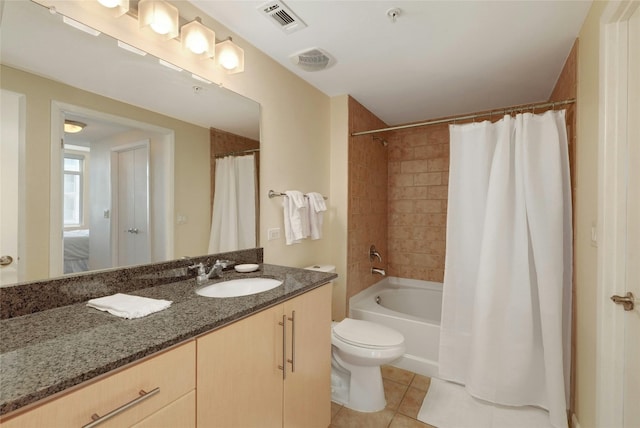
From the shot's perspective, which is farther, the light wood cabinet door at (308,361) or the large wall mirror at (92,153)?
the light wood cabinet door at (308,361)

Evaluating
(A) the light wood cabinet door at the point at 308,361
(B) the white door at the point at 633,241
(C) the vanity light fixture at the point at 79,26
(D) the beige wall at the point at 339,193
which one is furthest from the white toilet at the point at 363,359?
(C) the vanity light fixture at the point at 79,26

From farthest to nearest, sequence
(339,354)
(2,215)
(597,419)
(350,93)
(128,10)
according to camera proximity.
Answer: (350,93) → (339,354) → (597,419) → (128,10) → (2,215)

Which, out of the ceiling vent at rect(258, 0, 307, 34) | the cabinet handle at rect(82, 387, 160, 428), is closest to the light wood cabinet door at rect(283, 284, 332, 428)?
the cabinet handle at rect(82, 387, 160, 428)

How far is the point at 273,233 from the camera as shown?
1967 mm

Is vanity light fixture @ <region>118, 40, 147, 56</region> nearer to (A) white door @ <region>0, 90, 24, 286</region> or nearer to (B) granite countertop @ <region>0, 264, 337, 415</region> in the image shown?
(A) white door @ <region>0, 90, 24, 286</region>

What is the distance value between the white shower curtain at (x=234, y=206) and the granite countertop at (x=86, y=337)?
507 mm

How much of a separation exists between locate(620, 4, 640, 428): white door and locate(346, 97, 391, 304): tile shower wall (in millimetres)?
1701

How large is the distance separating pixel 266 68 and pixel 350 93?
873 mm

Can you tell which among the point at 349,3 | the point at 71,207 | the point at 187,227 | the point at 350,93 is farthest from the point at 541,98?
the point at 71,207

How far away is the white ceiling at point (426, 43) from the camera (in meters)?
1.48

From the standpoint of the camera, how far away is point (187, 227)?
1484 millimetres

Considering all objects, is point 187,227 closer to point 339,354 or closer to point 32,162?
point 32,162

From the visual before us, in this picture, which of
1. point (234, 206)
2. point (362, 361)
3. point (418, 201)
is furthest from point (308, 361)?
point (418, 201)

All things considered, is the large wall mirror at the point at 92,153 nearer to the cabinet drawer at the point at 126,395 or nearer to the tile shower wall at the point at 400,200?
the cabinet drawer at the point at 126,395
